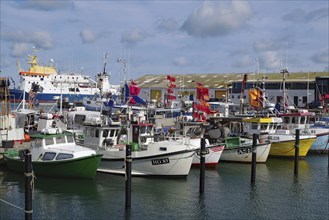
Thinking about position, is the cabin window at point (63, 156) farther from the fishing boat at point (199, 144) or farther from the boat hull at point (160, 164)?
the fishing boat at point (199, 144)

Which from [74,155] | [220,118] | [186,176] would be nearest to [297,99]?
[220,118]

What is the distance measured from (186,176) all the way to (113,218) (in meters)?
9.65

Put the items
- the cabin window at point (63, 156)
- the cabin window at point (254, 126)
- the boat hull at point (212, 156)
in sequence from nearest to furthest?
the cabin window at point (63, 156) → the boat hull at point (212, 156) → the cabin window at point (254, 126)

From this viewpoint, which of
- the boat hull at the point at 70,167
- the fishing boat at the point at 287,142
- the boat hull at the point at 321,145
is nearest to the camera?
Answer: the boat hull at the point at 70,167

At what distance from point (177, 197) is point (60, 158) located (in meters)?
7.70

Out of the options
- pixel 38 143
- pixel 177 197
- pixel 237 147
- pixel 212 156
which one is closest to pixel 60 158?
pixel 38 143

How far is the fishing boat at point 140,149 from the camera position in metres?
29.5

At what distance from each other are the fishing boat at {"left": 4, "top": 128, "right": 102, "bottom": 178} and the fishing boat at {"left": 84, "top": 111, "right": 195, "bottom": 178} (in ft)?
7.11

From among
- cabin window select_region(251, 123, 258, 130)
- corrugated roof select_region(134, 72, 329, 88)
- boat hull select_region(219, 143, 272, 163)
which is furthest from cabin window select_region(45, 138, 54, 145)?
corrugated roof select_region(134, 72, 329, 88)

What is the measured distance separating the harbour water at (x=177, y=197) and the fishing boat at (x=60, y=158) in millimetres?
623

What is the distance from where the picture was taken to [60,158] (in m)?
28.1

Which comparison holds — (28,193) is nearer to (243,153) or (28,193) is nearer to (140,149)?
(140,149)

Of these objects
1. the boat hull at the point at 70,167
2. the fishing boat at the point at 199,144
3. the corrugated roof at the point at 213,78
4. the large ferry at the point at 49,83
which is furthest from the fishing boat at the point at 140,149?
the large ferry at the point at 49,83

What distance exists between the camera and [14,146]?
33.2 m
